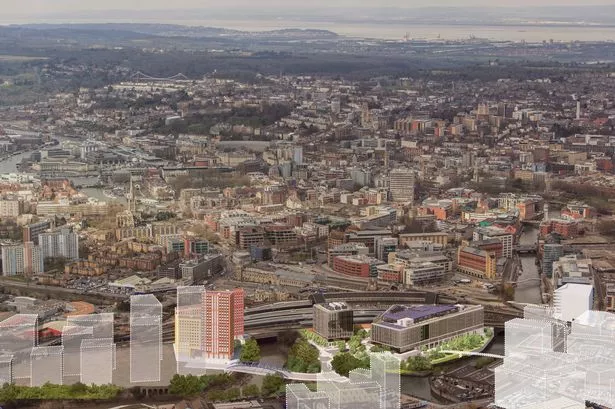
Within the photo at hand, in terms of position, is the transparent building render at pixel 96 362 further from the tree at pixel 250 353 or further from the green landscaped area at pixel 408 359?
the green landscaped area at pixel 408 359

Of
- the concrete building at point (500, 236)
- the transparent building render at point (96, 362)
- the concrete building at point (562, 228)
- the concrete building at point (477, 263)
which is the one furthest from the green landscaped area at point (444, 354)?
the concrete building at point (562, 228)

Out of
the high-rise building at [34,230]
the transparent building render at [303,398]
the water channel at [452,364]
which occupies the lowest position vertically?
the water channel at [452,364]

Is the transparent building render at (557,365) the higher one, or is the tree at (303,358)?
the transparent building render at (557,365)

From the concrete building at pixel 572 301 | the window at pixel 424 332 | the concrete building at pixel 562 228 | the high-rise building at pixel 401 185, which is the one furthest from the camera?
the high-rise building at pixel 401 185

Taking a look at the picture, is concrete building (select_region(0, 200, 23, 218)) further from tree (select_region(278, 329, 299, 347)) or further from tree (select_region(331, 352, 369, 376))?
tree (select_region(331, 352, 369, 376))

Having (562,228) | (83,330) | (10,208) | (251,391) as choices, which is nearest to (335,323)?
(251,391)

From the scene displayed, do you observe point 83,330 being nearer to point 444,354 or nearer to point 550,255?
point 444,354

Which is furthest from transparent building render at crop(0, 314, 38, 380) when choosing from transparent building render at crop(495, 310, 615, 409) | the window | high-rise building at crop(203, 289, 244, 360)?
transparent building render at crop(495, 310, 615, 409)
